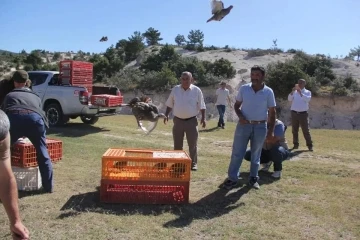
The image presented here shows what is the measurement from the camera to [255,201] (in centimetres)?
548

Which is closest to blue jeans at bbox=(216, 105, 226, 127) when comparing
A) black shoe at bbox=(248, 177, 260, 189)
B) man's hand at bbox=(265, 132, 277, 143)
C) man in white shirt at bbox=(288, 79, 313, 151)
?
man in white shirt at bbox=(288, 79, 313, 151)

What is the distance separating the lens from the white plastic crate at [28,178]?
5.55m

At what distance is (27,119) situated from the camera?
5.18 metres

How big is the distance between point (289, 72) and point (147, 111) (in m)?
22.1

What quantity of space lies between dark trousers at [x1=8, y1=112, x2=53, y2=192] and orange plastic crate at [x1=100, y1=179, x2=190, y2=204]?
931 millimetres

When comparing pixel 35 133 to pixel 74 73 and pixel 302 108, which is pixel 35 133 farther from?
pixel 74 73

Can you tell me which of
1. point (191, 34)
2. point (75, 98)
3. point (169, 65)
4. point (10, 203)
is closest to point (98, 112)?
point (75, 98)

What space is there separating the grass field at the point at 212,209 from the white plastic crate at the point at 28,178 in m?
0.23

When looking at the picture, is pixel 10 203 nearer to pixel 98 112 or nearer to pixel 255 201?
pixel 255 201

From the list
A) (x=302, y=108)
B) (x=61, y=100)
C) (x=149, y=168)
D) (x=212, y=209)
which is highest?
(x=302, y=108)

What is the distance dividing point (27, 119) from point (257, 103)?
10.7ft

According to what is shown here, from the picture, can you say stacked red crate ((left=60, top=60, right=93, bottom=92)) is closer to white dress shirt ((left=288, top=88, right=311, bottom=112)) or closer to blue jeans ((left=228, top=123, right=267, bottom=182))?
white dress shirt ((left=288, top=88, right=311, bottom=112))

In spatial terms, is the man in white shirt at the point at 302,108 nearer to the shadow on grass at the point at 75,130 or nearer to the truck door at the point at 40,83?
the shadow on grass at the point at 75,130

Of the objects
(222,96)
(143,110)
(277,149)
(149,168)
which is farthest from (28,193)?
(222,96)
